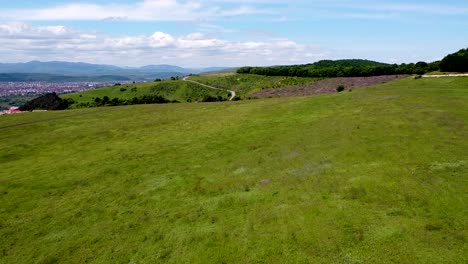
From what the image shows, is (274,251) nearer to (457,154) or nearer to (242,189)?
(242,189)

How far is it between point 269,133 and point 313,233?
2207 cm

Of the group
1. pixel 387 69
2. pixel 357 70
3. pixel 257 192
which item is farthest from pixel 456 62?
pixel 257 192

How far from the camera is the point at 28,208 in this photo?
2438 centimetres

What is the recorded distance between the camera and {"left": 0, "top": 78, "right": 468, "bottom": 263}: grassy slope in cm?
1638

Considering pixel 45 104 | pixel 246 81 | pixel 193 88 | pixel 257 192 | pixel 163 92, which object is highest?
pixel 246 81

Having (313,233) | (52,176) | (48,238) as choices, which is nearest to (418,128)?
(313,233)

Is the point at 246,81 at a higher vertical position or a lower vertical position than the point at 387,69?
lower

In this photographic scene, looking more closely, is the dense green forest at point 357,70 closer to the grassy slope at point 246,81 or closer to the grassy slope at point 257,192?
the grassy slope at point 246,81

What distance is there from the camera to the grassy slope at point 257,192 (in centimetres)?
1638

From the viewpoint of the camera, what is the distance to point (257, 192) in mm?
22484

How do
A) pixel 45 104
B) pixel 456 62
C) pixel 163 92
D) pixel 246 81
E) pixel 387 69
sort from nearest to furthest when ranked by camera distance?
pixel 456 62 → pixel 45 104 → pixel 387 69 → pixel 163 92 → pixel 246 81

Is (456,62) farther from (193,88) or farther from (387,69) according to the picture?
(193,88)

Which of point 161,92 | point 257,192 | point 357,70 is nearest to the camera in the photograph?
point 257,192

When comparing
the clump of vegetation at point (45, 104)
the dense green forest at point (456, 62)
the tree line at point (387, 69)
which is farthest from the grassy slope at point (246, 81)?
the dense green forest at point (456, 62)
